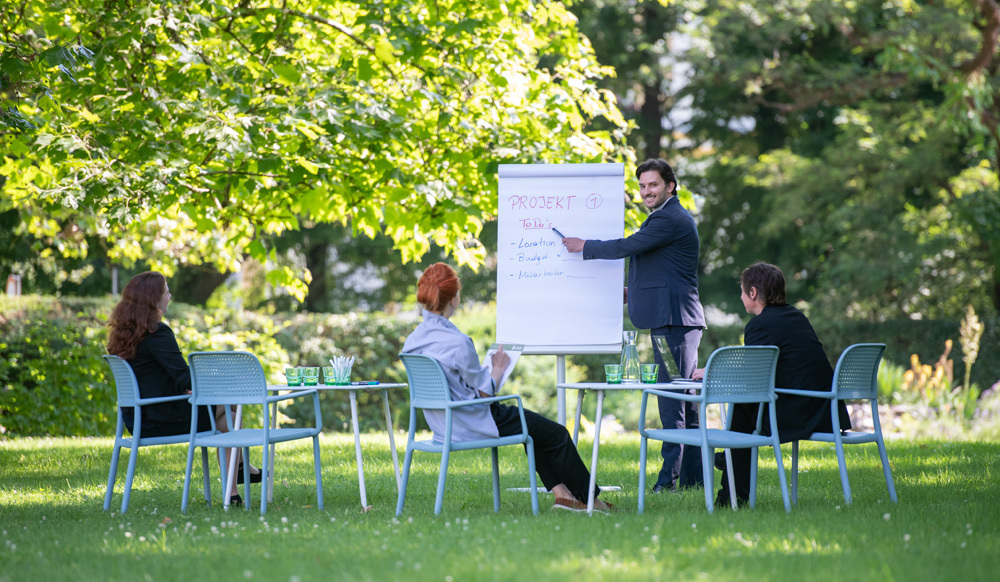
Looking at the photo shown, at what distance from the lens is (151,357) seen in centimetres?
550

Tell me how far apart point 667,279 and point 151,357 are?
314 cm

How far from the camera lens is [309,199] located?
7.75m

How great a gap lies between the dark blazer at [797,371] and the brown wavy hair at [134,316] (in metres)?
3.42

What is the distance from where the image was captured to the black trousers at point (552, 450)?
5207 millimetres

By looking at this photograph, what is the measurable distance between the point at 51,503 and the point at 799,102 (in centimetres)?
1354

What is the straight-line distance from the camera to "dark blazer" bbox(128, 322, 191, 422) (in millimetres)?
5477

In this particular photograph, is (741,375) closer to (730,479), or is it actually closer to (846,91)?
(730,479)

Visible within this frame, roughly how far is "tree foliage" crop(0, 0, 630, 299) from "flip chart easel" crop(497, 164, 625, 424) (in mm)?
1206

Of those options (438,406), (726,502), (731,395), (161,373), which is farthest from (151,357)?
(726,502)

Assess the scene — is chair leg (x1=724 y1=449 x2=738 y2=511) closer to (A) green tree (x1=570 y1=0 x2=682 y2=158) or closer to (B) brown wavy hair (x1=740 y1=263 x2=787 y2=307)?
(B) brown wavy hair (x1=740 y1=263 x2=787 y2=307)

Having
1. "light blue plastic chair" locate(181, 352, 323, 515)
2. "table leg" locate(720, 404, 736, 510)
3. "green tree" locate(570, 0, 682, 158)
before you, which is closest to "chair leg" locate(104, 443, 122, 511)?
"light blue plastic chair" locate(181, 352, 323, 515)

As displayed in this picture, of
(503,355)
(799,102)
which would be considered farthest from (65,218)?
(799,102)

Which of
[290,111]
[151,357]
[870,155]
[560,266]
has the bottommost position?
[151,357]

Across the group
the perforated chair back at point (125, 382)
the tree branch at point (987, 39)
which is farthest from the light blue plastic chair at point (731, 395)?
the tree branch at point (987, 39)
